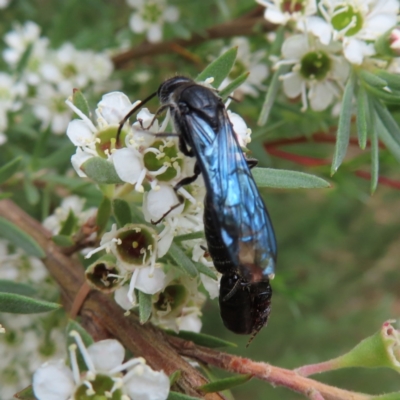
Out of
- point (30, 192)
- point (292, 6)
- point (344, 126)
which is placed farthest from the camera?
point (30, 192)

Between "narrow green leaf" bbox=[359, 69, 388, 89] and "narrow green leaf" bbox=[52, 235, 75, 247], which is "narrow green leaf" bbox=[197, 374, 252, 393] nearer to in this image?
"narrow green leaf" bbox=[52, 235, 75, 247]

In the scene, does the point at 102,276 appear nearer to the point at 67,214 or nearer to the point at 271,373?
the point at 271,373

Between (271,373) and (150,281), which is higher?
(150,281)

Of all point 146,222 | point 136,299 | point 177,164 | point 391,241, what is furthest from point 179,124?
point 391,241

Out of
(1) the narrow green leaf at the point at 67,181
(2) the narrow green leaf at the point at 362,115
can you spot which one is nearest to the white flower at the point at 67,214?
(1) the narrow green leaf at the point at 67,181

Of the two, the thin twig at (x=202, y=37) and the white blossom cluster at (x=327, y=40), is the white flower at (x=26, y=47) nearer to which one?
the thin twig at (x=202, y=37)

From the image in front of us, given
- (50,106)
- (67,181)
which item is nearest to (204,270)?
(67,181)
